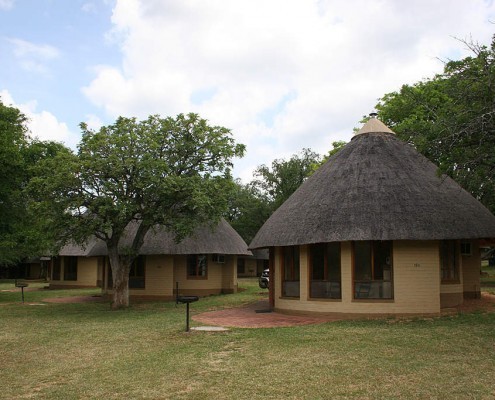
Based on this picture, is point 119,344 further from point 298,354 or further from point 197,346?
point 298,354

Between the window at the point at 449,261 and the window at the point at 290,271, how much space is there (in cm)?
532

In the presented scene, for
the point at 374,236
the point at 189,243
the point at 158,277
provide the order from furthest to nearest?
the point at 158,277 → the point at 189,243 → the point at 374,236

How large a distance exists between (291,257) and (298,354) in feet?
27.8

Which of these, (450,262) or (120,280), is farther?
(120,280)

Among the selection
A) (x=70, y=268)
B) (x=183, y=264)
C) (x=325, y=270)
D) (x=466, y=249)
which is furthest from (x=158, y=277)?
(x=466, y=249)

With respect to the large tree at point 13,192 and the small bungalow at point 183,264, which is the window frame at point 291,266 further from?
the large tree at point 13,192

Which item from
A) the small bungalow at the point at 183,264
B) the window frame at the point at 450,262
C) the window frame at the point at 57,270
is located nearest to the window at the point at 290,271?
the window frame at the point at 450,262

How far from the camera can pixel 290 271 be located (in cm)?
1873

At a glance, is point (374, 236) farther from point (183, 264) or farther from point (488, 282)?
point (488, 282)

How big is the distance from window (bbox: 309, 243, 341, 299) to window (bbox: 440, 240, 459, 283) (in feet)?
13.5

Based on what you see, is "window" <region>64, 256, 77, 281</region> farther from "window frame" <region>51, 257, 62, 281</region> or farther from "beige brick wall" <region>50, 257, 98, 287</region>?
"window frame" <region>51, 257, 62, 281</region>

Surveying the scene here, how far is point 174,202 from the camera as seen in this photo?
66.3 ft

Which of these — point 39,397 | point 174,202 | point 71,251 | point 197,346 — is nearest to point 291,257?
point 174,202

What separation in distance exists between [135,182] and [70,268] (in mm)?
21759
